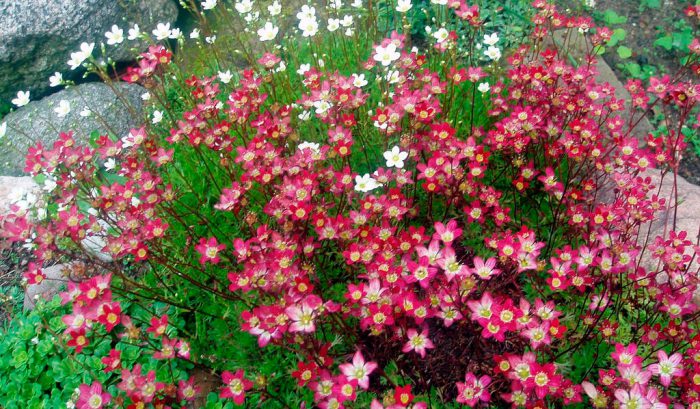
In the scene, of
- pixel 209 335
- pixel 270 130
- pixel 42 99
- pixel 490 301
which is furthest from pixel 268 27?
pixel 42 99

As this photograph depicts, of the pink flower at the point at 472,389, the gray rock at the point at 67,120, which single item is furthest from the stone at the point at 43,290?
the pink flower at the point at 472,389

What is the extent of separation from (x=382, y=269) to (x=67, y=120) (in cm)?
380

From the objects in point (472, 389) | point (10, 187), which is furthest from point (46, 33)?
point (472, 389)

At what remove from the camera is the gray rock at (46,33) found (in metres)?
4.77

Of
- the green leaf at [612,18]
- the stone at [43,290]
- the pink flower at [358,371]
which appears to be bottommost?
the stone at [43,290]

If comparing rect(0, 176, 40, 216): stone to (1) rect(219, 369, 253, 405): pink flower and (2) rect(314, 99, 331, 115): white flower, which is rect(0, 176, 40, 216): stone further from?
(1) rect(219, 369, 253, 405): pink flower

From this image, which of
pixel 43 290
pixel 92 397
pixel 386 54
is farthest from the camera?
pixel 43 290

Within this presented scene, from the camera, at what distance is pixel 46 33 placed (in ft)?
15.9

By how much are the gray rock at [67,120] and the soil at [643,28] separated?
14.0 feet

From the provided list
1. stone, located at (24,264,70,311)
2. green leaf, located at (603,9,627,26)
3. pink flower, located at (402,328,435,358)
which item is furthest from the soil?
stone, located at (24,264,70,311)

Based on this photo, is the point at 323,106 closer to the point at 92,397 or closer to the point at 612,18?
the point at 92,397

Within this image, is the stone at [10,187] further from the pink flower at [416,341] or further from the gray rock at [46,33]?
the pink flower at [416,341]

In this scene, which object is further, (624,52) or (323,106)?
(624,52)

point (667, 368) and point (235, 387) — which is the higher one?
point (667, 368)
